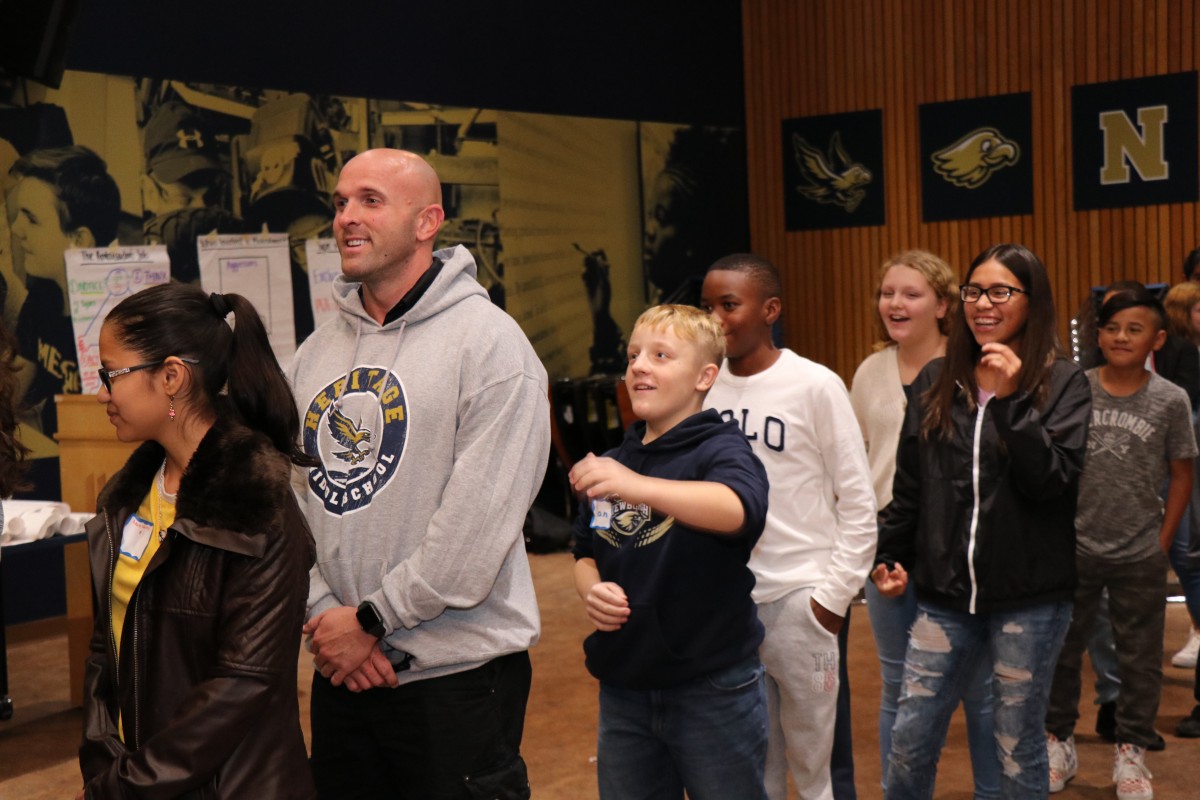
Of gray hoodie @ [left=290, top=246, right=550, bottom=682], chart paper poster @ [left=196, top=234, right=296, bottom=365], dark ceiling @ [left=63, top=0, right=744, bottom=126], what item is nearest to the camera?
gray hoodie @ [left=290, top=246, right=550, bottom=682]

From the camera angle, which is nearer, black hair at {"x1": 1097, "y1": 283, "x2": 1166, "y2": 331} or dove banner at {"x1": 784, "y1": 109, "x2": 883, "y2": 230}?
black hair at {"x1": 1097, "y1": 283, "x2": 1166, "y2": 331}

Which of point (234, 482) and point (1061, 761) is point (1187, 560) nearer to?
point (1061, 761)

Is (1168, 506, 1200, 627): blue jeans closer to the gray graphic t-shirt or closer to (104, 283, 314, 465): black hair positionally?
the gray graphic t-shirt

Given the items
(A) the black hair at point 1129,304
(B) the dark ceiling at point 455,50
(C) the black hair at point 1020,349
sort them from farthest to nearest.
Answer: (B) the dark ceiling at point 455,50 < (A) the black hair at point 1129,304 < (C) the black hair at point 1020,349

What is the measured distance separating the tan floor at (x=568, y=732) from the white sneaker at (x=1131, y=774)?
3.1 inches

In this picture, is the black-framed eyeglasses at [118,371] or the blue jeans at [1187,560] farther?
the blue jeans at [1187,560]

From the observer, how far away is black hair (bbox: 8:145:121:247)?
22.1 ft

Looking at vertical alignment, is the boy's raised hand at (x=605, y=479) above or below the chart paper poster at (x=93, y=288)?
below

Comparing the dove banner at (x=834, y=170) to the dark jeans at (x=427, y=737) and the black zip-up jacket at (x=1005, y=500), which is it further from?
the dark jeans at (x=427, y=737)

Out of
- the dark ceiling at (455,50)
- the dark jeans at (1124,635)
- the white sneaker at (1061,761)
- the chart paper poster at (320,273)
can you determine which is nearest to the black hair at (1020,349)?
the dark jeans at (1124,635)

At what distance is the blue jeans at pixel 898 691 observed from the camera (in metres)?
3.19

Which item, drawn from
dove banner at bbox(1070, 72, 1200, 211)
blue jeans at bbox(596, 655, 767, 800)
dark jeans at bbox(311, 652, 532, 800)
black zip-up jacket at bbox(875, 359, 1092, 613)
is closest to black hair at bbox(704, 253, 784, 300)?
black zip-up jacket at bbox(875, 359, 1092, 613)

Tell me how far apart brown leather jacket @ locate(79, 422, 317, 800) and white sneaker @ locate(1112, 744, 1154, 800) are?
Result: 274cm

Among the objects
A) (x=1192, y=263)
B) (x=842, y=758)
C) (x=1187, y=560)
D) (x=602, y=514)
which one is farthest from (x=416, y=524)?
(x=1192, y=263)
